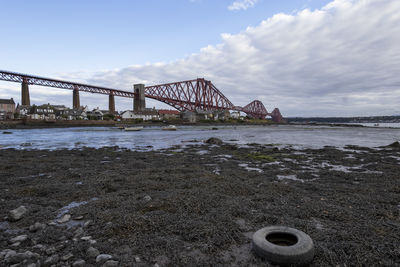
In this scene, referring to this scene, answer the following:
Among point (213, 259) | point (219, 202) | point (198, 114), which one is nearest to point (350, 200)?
point (219, 202)

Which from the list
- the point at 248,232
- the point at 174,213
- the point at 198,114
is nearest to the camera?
the point at 248,232

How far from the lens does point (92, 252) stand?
11.9ft

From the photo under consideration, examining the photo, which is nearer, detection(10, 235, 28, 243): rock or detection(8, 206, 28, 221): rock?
detection(10, 235, 28, 243): rock

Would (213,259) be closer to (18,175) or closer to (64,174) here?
(64,174)

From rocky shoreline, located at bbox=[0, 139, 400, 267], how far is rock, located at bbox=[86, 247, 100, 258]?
2cm

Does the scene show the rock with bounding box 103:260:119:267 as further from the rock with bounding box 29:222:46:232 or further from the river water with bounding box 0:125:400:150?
the river water with bounding box 0:125:400:150

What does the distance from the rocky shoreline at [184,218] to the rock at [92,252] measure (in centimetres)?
2

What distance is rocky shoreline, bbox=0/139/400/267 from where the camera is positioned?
3.62 m

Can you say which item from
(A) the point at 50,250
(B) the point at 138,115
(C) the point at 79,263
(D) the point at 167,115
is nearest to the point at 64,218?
(A) the point at 50,250

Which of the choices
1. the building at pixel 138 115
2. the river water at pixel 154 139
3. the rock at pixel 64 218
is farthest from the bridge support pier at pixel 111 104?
the rock at pixel 64 218

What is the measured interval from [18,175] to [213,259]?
9563mm

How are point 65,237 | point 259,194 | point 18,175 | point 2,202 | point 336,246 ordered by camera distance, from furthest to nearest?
point 18,175
point 259,194
point 2,202
point 65,237
point 336,246

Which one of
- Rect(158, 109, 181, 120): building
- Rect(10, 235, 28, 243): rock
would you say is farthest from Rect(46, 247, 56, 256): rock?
Rect(158, 109, 181, 120): building

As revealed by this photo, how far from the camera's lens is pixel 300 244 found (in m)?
3.54
